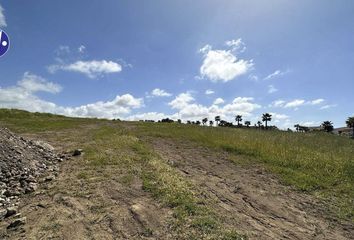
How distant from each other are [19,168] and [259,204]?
6465mm

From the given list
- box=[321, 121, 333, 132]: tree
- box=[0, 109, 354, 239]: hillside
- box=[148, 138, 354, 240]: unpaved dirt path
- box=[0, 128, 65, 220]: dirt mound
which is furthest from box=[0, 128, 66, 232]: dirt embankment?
box=[321, 121, 333, 132]: tree

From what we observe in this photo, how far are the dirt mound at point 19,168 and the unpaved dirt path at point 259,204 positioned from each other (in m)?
4.19

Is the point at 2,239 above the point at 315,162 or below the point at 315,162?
below

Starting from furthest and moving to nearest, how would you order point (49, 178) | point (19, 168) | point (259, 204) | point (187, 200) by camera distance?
point (19, 168) < point (49, 178) < point (259, 204) < point (187, 200)

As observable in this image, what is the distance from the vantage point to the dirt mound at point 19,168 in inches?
266

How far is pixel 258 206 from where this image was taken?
6973 mm

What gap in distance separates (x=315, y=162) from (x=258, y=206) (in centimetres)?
644

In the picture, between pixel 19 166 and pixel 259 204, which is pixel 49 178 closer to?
pixel 19 166

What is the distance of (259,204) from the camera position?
7.12 metres

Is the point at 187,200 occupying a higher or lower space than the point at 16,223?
higher

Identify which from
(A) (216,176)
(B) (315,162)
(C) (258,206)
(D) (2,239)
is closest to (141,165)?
(A) (216,176)

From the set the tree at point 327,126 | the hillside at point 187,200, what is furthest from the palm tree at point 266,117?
the hillside at point 187,200

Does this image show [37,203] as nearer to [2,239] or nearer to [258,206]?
[2,239]

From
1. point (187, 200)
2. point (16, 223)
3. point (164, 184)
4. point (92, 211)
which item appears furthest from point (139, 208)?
point (16, 223)
